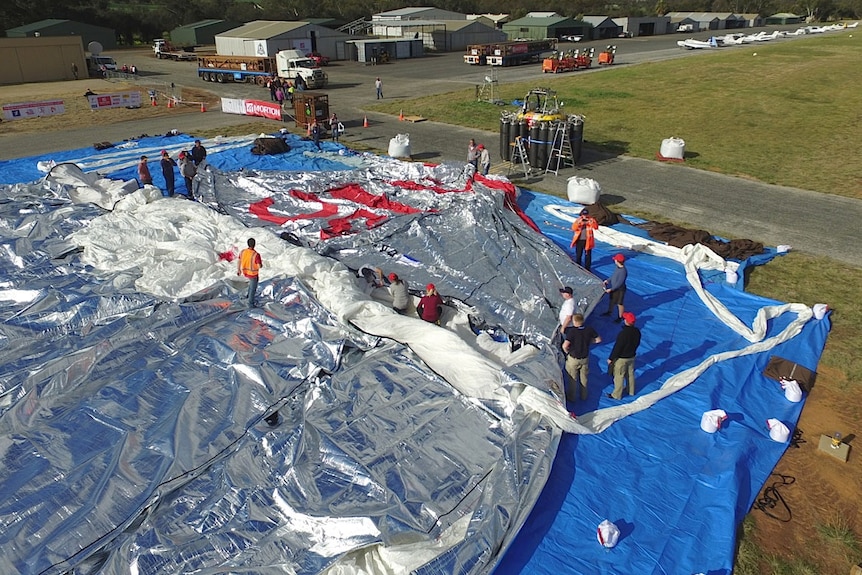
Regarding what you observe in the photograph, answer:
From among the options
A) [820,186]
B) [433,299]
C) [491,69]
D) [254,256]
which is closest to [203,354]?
[254,256]

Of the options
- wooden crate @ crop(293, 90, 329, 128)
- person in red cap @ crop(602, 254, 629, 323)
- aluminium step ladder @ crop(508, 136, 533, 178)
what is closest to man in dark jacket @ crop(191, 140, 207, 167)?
wooden crate @ crop(293, 90, 329, 128)

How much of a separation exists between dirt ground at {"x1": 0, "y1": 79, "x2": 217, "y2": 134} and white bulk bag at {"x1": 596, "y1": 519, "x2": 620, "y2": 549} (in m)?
29.0

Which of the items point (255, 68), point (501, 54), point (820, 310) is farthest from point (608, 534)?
point (501, 54)

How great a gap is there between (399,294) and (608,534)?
4.94m

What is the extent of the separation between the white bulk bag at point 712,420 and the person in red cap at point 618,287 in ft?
9.26

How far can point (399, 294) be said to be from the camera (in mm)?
9672

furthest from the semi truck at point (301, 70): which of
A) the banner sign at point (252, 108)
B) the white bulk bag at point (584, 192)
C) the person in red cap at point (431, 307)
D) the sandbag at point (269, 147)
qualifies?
the person in red cap at point (431, 307)

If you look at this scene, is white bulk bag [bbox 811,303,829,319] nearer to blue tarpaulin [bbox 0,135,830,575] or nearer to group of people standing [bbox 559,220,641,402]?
blue tarpaulin [bbox 0,135,830,575]

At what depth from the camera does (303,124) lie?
25766 millimetres

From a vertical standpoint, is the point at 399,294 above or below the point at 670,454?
above

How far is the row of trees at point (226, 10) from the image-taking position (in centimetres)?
6406

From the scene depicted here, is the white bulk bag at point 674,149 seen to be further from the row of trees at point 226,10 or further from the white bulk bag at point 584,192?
the row of trees at point 226,10

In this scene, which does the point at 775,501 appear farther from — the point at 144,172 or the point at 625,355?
the point at 144,172

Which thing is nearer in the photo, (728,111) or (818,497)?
(818,497)
